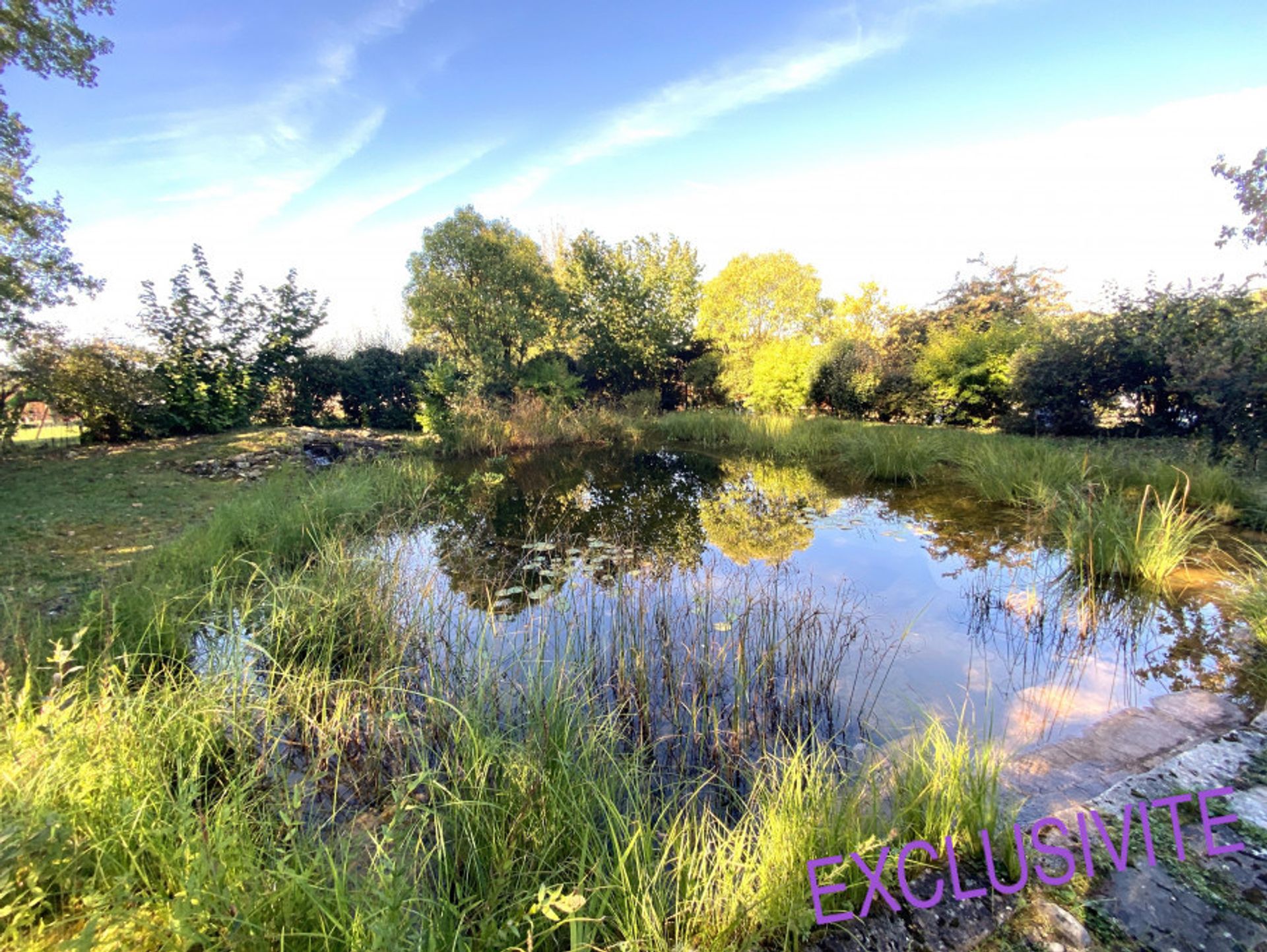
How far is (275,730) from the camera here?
78.8 inches

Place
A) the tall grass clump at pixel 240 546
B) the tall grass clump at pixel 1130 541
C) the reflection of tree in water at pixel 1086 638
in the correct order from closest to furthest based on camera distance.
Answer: the tall grass clump at pixel 240 546 < the reflection of tree in water at pixel 1086 638 < the tall grass clump at pixel 1130 541

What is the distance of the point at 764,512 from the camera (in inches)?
240

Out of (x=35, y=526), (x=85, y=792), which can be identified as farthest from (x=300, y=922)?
(x=35, y=526)

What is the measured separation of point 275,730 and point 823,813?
80.1 inches

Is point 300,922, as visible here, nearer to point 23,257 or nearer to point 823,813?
point 823,813

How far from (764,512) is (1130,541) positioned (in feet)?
10.4

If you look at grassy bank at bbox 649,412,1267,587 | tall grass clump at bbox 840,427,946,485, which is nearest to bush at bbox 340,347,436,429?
grassy bank at bbox 649,412,1267,587

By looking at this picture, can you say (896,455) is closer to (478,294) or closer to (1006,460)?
(1006,460)

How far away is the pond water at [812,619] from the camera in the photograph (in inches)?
96.0

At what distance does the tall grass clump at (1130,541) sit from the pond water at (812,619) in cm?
18

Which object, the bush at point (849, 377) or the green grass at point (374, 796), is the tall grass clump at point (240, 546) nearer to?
the green grass at point (374, 796)

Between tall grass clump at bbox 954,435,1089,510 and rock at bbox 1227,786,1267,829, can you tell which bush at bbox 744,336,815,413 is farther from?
rock at bbox 1227,786,1267,829

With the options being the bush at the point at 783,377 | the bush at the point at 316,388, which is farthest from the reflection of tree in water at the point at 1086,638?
the bush at the point at 316,388

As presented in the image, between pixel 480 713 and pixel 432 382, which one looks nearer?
pixel 480 713
